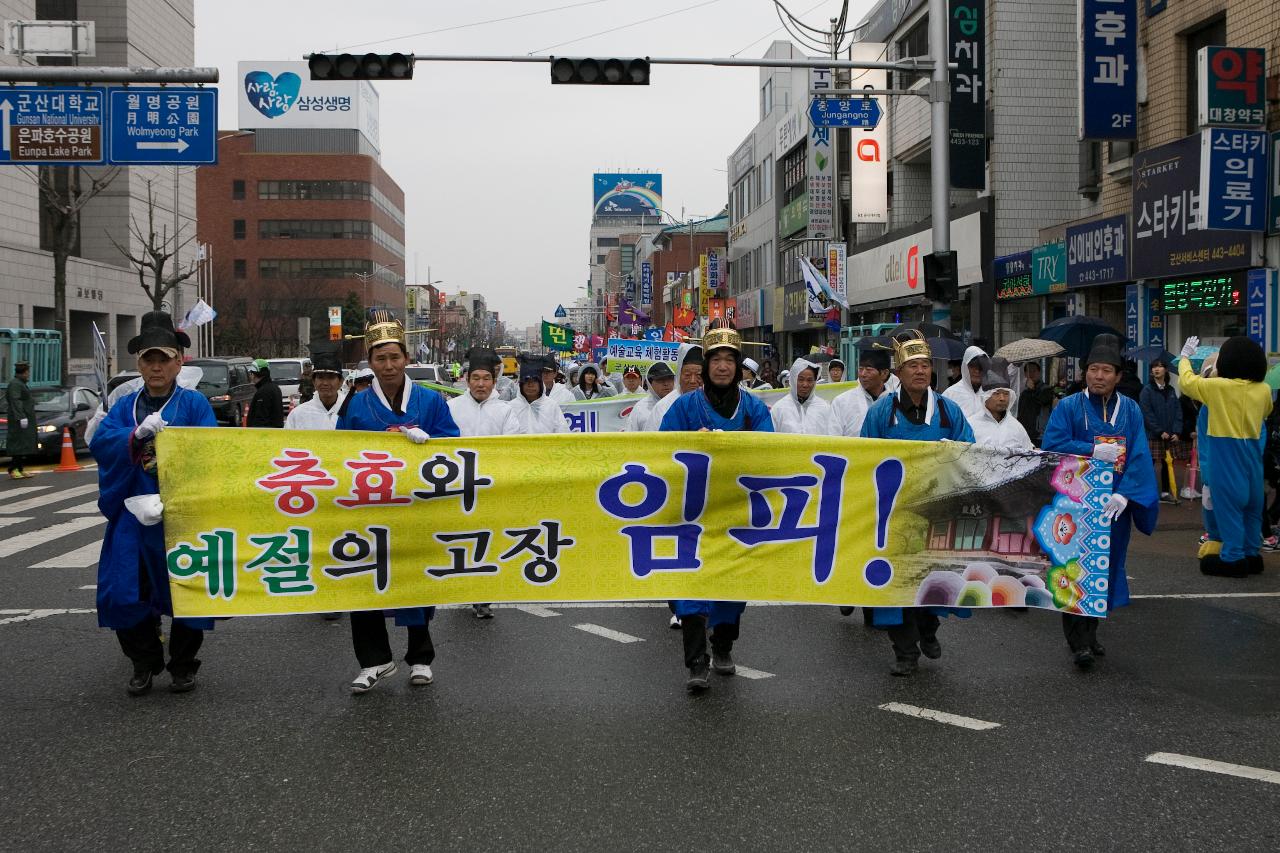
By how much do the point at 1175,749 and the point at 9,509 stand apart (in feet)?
→ 46.5

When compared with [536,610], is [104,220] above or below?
above

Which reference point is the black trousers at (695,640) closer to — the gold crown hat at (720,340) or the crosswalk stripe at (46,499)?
the gold crown hat at (720,340)

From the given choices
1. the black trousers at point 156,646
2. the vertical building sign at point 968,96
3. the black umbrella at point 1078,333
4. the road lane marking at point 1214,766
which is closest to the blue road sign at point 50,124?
the black trousers at point 156,646

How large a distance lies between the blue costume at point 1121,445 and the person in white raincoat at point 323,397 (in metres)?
5.27

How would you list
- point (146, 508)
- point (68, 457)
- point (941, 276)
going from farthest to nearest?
point (68, 457) < point (941, 276) < point (146, 508)

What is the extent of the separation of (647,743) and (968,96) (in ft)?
70.9

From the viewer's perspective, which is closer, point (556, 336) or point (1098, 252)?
point (1098, 252)

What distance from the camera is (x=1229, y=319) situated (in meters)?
17.9

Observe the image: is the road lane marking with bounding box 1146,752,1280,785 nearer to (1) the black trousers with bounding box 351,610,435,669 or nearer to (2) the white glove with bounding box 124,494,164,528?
(1) the black trousers with bounding box 351,610,435,669

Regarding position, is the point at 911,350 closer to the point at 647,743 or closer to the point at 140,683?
the point at 647,743

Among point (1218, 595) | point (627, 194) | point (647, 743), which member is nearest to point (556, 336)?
point (1218, 595)

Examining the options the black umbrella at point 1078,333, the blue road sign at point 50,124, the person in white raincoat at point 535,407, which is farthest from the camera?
the blue road sign at point 50,124

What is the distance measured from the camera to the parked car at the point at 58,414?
72.3ft

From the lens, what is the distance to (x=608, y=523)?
6727mm
